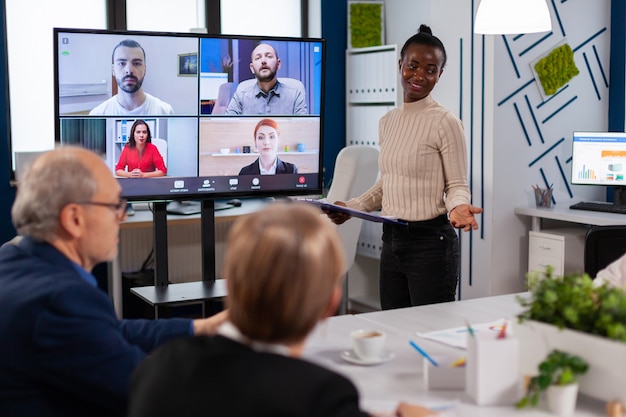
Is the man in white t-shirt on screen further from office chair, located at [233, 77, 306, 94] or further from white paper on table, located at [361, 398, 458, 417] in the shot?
white paper on table, located at [361, 398, 458, 417]

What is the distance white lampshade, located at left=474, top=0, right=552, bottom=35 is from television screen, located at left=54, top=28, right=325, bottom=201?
26.0 inches

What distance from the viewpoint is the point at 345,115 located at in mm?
5938

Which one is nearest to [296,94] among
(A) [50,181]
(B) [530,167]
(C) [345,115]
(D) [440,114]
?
(D) [440,114]

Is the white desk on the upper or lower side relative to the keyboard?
lower

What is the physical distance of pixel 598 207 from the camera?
477 cm

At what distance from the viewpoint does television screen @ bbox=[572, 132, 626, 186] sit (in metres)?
4.89

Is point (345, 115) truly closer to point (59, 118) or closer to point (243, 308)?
point (59, 118)

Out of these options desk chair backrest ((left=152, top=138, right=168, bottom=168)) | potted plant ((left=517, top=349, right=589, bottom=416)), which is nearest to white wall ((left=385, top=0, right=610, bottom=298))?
desk chair backrest ((left=152, top=138, right=168, bottom=168))

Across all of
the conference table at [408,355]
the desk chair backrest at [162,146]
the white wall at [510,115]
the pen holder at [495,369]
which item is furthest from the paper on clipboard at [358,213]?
the white wall at [510,115]

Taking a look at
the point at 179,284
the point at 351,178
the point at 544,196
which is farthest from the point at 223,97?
the point at 544,196

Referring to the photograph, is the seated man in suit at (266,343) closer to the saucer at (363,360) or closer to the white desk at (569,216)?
the saucer at (363,360)

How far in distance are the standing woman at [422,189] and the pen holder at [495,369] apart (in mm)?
1288

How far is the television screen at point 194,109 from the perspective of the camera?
3.07 m

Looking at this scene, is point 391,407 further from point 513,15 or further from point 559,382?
point 513,15
